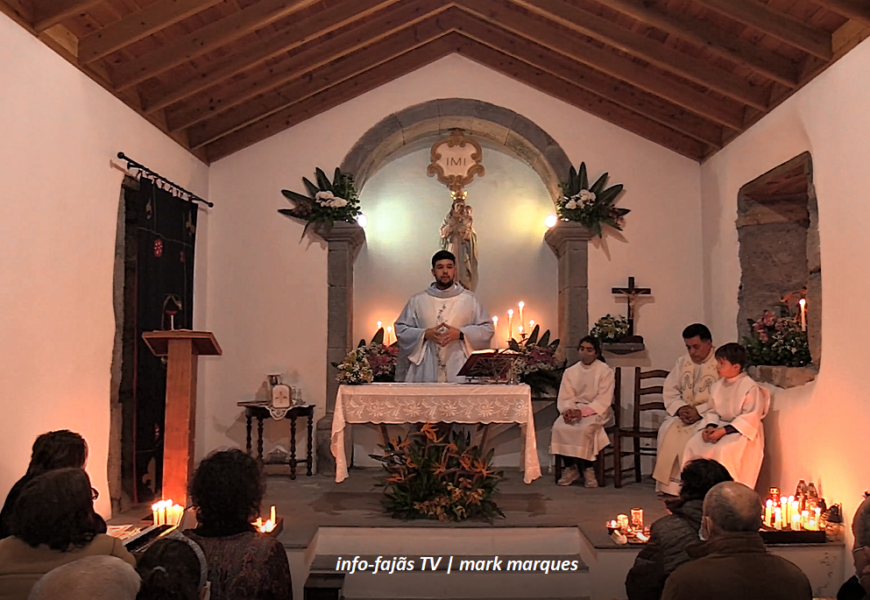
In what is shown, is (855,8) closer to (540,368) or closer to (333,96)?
(540,368)

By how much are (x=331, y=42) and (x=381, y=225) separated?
230 centimetres

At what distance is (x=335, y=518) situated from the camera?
17.9 feet

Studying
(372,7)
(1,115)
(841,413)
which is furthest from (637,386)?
(1,115)

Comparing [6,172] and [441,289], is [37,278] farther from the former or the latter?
[441,289]

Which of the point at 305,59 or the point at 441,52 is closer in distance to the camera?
the point at 305,59

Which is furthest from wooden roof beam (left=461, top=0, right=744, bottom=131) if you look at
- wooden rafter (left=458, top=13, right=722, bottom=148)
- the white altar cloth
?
the white altar cloth

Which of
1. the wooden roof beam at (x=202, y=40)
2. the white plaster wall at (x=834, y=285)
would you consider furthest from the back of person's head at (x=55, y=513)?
the white plaster wall at (x=834, y=285)

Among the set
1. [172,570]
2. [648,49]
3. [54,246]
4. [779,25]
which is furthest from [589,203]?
[172,570]

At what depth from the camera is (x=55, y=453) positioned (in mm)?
3652

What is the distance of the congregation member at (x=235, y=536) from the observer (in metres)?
2.40

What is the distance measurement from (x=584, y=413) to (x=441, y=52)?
3.92 meters

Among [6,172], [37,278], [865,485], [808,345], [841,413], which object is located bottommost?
[865,485]

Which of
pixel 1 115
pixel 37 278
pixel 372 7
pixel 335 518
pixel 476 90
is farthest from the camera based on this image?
pixel 476 90

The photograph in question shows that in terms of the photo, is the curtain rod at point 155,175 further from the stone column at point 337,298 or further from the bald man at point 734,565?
the bald man at point 734,565
